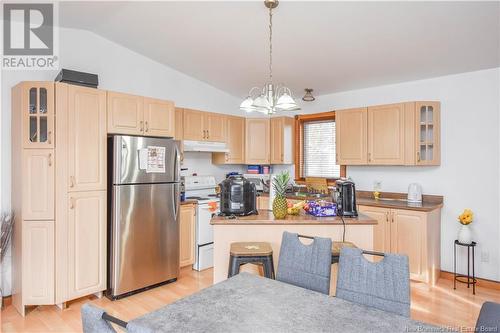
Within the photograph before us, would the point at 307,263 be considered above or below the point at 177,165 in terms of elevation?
below

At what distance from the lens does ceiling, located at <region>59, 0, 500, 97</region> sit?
270 cm

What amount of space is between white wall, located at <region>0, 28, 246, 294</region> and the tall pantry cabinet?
0.13m

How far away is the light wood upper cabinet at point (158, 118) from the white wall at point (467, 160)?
9.50 ft

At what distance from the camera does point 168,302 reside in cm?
314

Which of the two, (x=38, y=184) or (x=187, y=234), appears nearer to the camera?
(x=38, y=184)

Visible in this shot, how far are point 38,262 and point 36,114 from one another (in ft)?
4.42

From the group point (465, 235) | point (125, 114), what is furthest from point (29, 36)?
point (465, 235)

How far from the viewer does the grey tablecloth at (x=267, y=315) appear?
4.08 ft

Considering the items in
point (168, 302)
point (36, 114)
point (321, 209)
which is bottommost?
point (168, 302)

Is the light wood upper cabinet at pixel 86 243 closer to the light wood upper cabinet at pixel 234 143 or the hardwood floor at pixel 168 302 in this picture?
the hardwood floor at pixel 168 302

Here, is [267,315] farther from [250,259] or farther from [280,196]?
[280,196]

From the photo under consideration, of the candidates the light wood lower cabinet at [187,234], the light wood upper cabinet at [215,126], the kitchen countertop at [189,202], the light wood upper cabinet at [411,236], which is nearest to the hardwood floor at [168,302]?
the light wood upper cabinet at [411,236]

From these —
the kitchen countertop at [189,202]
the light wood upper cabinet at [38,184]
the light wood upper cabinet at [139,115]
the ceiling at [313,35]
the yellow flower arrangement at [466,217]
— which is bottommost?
the yellow flower arrangement at [466,217]

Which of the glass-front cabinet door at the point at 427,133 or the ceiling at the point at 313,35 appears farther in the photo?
the glass-front cabinet door at the point at 427,133
